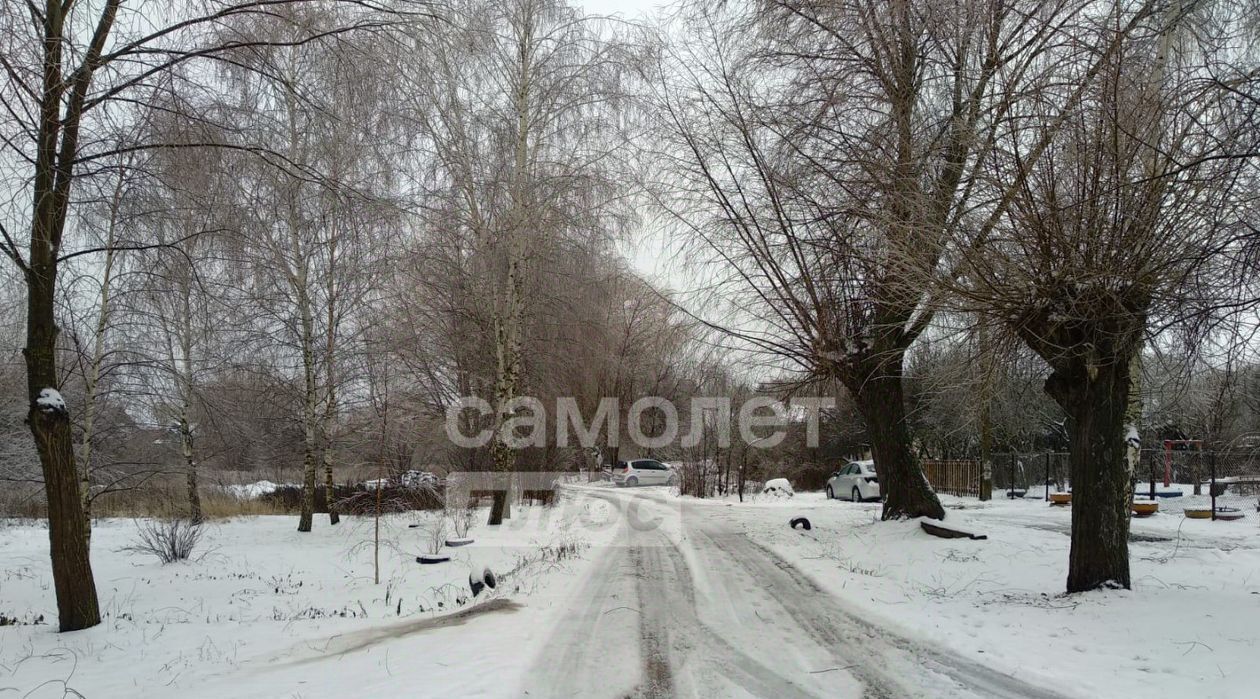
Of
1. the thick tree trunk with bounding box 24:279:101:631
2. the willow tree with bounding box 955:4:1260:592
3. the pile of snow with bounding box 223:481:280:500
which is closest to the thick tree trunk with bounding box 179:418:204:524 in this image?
the pile of snow with bounding box 223:481:280:500

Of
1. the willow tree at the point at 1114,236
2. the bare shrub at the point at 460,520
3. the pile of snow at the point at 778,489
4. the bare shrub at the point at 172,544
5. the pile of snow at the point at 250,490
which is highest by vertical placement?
the willow tree at the point at 1114,236

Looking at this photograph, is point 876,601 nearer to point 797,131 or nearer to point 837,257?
point 837,257

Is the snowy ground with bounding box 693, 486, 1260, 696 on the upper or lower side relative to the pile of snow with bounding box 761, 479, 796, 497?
upper

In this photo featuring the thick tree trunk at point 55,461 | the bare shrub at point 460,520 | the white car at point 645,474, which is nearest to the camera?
the thick tree trunk at point 55,461

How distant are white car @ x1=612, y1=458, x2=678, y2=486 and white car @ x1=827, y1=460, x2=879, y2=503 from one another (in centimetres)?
1256

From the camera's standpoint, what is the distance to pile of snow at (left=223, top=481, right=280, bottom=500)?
21.5 meters

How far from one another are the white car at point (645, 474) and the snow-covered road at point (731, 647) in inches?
972

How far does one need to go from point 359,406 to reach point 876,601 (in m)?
12.4

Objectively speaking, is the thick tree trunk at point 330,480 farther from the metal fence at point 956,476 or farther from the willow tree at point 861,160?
the metal fence at point 956,476

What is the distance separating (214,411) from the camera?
39.8 ft

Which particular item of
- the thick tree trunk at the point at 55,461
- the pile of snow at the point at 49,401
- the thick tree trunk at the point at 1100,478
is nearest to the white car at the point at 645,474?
the thick tree trunk at the point at 1100,478

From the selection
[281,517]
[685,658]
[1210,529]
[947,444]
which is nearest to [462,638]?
[685,658]

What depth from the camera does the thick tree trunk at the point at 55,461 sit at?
6121mm

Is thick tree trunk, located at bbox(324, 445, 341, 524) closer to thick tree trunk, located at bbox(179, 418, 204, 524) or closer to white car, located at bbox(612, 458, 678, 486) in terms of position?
thick tree trunk, located at bbox(179, 418, 204, 524)
